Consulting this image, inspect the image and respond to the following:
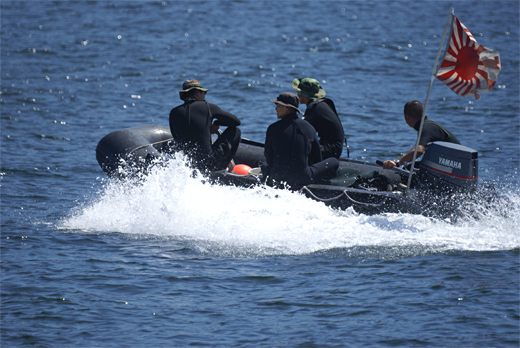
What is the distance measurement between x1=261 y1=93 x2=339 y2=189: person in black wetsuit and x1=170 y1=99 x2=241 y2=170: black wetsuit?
0.79 m

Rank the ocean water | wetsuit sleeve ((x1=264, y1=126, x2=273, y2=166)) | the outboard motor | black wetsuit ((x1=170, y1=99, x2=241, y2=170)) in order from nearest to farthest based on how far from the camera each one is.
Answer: the ocean water < the outboard motor < wetsuit sleeve ((x1=264, y1=126, x2=273, y2=166)) < black wetsuit ((x1=170, y1=99, x2=241, y2=170))

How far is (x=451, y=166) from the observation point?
7441 mm

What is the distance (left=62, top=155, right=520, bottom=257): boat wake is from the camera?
7219 millimetres

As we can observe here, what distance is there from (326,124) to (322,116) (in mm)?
116

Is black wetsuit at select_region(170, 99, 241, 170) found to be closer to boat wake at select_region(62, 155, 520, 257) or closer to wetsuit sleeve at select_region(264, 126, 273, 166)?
boat wake at select_region(62, 155, 520, 257)

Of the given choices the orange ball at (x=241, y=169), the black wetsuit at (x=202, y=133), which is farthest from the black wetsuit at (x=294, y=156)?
the orange ball at (x=241, y=169)

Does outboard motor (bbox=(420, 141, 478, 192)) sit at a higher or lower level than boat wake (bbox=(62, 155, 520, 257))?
higher

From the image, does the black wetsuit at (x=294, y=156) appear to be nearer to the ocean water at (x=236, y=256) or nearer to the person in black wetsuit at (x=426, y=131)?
the ocean water at (x=236, y=256)

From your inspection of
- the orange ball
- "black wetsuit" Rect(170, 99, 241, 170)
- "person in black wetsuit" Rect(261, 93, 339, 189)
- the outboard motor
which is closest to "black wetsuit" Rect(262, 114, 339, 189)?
"person in black wetsuit" Rect(261, 93, 339, 189)

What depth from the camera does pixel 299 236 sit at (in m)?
7.46

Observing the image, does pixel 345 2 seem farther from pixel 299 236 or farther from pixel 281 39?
pixel 299 236

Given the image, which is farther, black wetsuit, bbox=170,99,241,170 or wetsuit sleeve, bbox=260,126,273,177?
black wetsuit, bbox=170,99,241,170

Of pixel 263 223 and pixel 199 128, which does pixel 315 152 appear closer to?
pixel 263 223

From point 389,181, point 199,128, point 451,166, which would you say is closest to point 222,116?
point 199,128
